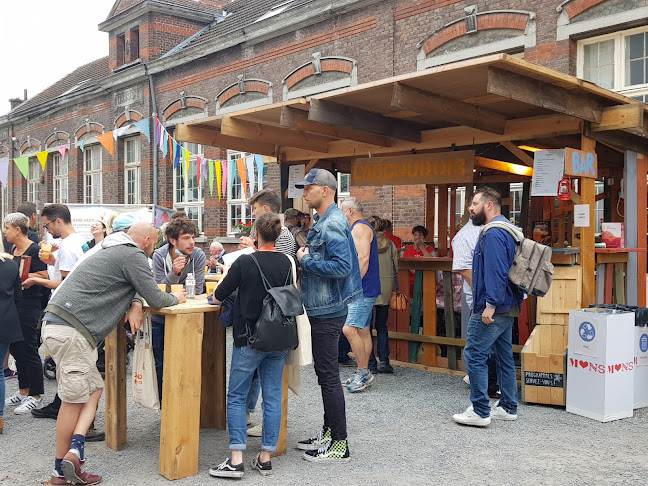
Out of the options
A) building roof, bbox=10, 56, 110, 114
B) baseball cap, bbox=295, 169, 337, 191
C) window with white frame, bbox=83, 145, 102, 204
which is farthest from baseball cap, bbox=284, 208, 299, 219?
building roof, bbox=10, 56, 110, 114

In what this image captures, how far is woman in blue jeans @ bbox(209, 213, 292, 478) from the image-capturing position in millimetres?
4074

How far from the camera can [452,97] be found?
635cm

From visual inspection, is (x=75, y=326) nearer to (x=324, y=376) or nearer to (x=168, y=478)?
(x=168, y=478)

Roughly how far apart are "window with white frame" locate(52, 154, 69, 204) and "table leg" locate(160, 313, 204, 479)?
20858mm

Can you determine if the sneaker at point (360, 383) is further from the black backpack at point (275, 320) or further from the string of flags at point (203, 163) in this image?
the string of flags at point (203, 163)

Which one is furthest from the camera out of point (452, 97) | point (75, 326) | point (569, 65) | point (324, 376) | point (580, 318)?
point (569, 65)

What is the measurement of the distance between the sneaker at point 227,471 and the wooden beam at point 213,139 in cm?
456

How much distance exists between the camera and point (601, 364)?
548cm

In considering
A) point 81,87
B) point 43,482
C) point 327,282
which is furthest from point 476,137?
point 81,87

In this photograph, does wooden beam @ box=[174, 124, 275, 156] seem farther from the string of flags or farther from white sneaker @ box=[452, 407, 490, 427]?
white sneaker @ box=[452, 407, 490, 427]

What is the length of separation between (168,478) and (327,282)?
1605mm

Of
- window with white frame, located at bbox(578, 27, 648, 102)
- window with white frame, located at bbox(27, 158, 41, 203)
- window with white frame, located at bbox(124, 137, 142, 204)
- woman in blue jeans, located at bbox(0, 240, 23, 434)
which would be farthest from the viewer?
window with white frame, located at bbox(27, 158, 41, 203)

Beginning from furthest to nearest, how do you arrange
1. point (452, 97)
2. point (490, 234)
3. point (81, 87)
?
point (81, 87), point (452, 97), point (490, 234)

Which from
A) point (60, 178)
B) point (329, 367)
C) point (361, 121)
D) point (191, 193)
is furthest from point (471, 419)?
point (60, 178)
